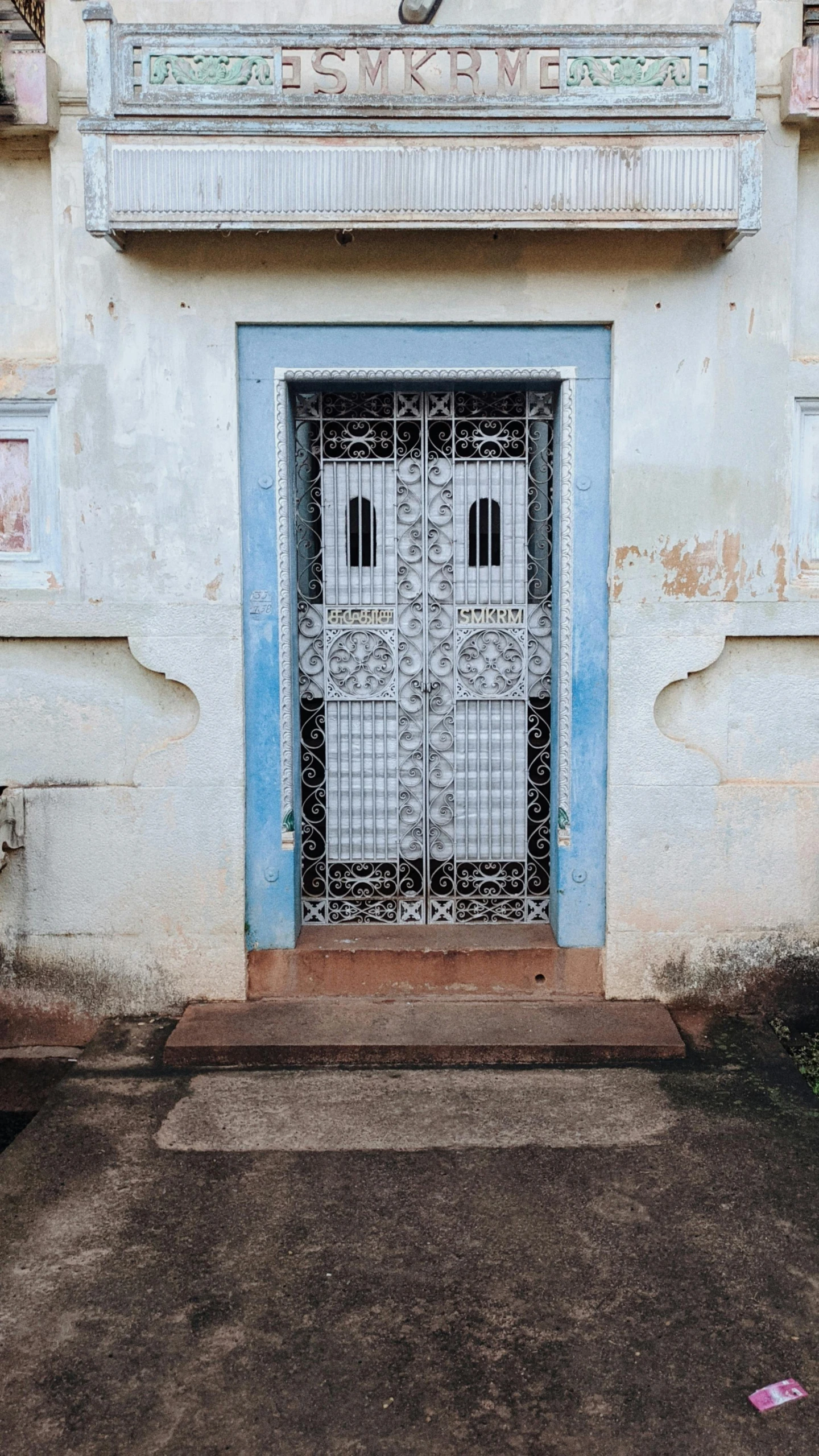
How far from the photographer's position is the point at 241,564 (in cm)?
518

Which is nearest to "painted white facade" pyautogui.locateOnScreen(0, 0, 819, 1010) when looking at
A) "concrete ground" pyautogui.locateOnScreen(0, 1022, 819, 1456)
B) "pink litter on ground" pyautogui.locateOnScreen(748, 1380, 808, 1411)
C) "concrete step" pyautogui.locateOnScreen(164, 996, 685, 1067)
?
"concrete step" pyautogui.locateOnScreen(164, 996, 685, 1067)

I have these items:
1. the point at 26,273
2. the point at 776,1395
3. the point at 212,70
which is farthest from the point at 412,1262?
the point at 212,70

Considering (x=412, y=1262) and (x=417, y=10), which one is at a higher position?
(x=417, y=10)

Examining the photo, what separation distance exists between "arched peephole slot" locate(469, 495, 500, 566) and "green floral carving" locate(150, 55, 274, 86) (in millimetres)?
1958

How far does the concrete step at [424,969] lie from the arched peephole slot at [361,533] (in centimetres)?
180

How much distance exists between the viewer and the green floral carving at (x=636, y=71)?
15.4 feet

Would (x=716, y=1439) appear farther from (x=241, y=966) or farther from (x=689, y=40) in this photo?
(x=689, y=40)

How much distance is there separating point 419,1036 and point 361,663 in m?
1.73

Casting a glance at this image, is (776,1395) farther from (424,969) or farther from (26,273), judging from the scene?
(26,273)

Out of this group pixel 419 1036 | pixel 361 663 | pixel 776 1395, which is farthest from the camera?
pixel 361 663

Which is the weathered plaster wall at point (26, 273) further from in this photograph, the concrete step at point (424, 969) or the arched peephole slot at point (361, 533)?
the concrete step at point (424, 969)

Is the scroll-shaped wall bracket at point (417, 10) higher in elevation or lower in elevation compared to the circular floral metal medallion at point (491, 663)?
higher

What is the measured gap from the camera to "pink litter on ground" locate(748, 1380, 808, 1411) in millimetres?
2991

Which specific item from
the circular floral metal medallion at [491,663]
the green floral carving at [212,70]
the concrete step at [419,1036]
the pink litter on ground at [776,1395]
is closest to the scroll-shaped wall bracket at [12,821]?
the concrete step at [419,1036]
